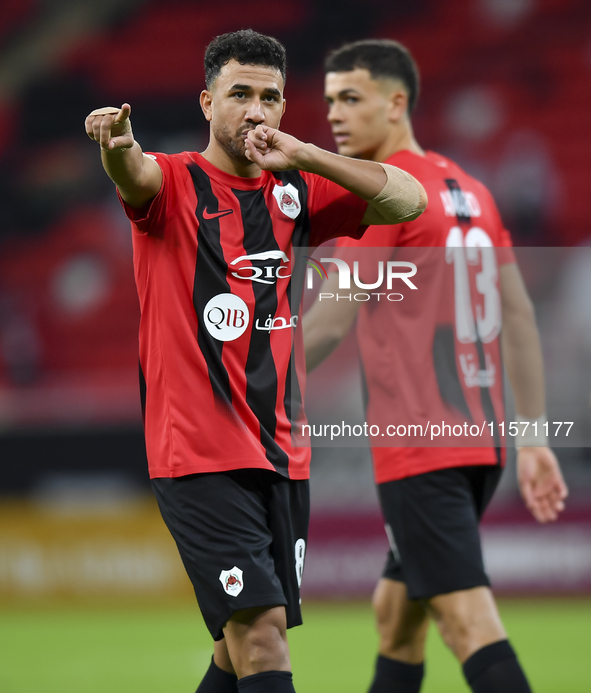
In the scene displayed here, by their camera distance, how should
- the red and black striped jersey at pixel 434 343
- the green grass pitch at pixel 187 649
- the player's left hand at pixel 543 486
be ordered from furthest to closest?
1. the green grass pitch at pixel 187 649
2. the player's left hand at pixel 543 486
3. the red and black striped jersey at pixel 434 343

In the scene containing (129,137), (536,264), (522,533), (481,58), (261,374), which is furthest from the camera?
(481,58)

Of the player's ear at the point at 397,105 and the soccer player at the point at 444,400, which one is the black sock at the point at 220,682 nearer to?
the soccer player at the point at 444,400

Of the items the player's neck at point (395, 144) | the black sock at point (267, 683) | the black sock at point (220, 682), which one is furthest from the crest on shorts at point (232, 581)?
the player's neck at point (395, 144)

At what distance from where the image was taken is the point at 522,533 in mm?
6875

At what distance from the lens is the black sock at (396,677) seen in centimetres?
349

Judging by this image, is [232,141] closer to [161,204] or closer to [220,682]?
[161,204]

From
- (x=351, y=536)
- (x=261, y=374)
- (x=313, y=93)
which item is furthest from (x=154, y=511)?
(x=313, y=93)

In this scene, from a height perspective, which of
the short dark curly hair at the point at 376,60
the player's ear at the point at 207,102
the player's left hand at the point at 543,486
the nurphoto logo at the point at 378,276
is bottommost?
the player's left hand at the point at 543,486

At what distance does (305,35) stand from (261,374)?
9778 millimetres

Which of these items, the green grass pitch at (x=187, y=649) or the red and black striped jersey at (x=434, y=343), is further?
the green grass pitch at (x=187, y=649)

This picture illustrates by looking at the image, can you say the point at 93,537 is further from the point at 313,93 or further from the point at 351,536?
the point at 313,93

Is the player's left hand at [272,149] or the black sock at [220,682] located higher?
the player's left hand at [272,149]

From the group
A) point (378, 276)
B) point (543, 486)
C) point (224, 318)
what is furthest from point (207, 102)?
point (543, 486)

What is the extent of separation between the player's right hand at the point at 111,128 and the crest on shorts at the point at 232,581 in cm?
108
